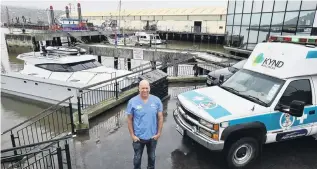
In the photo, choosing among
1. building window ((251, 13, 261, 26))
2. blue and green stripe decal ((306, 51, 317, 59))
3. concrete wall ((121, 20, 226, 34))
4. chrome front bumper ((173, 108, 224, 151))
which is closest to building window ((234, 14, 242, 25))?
building window ((251, 13, 261, 26))

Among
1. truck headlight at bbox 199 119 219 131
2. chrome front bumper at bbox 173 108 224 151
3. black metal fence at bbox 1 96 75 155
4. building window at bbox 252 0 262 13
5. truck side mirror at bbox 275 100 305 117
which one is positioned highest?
building window at bbox 252 0 262 13

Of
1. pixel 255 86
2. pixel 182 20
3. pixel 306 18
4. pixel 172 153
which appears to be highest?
pixel 182 20

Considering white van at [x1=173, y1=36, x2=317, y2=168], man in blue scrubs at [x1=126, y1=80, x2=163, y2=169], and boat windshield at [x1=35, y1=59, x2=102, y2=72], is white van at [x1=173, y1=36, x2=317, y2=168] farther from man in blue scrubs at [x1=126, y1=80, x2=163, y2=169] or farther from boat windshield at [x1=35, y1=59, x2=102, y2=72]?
boat windshield at [x1=35, y1=59, x2=102, y2=72]

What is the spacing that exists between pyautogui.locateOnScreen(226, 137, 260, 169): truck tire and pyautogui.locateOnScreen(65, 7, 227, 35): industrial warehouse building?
46.5 metres

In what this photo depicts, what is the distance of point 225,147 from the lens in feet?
15.3

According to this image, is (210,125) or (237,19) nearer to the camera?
(210,125)

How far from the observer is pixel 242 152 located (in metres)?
4.73

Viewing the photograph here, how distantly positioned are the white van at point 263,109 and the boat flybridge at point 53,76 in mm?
8372

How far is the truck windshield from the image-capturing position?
4.72 meters

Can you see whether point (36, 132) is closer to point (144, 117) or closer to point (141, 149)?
point (141, 149)

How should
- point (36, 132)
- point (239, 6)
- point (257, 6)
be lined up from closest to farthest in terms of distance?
point (36, 132) → point (257, 6) → point (239, 6)

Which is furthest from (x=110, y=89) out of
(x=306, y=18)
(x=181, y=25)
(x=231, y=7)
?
(x=181, y=25)

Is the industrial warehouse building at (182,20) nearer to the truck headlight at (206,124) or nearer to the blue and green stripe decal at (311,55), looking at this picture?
the blue and green stripe decal at (311,55)

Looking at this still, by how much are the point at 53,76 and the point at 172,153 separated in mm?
11113
